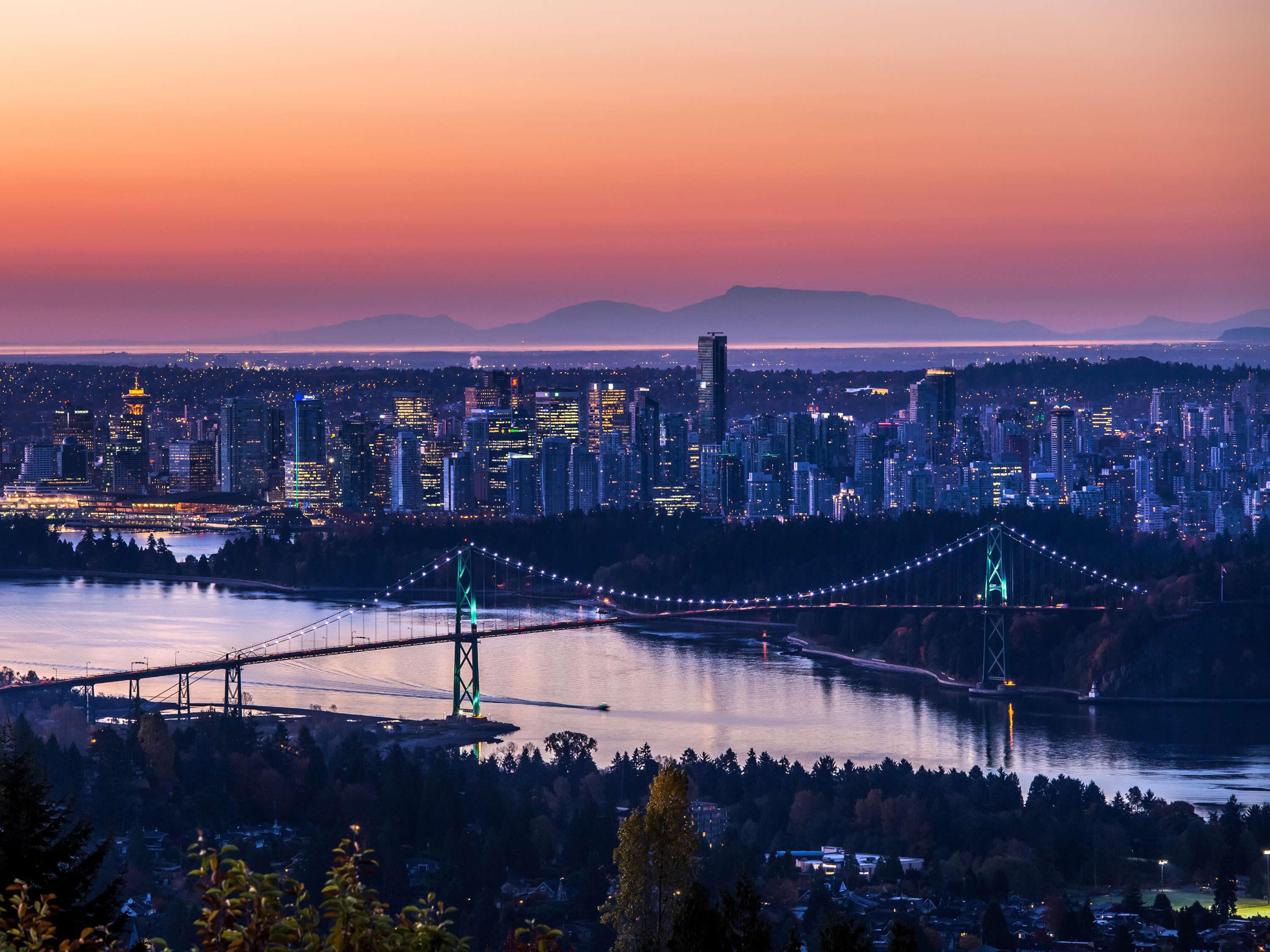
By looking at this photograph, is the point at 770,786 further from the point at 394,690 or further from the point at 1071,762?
the point at 394,690

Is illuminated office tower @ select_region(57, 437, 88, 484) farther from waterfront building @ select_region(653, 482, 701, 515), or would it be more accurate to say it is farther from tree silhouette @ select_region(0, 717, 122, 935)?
tree silhouette @ select_region(0, 717, 122, 935)

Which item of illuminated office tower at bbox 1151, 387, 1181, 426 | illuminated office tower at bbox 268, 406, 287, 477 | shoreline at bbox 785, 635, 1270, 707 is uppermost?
illuminated office tower at bbox 1151, 387, 1181, 426

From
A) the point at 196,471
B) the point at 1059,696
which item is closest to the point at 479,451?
the point at 196,471

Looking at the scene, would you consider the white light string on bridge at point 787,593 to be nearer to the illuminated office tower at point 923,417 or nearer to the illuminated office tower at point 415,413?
the illuminated office tower at point 923,417

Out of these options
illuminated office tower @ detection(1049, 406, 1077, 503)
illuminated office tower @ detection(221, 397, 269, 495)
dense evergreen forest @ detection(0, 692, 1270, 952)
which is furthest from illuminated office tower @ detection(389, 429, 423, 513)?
dense evergreen forest @ detection(0, 692, 1270, 952)

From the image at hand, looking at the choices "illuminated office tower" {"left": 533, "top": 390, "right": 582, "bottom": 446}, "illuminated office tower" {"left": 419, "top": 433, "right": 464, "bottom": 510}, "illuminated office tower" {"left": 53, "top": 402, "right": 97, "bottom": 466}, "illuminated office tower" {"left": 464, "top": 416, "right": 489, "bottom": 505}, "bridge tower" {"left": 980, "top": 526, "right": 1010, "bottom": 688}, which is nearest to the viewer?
"bridge tower" {"left": 980, "top": 526, "right": 1010, "bottom": 688}

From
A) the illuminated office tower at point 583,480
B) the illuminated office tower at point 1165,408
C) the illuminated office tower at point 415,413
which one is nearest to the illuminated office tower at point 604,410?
the illuminated office tower at point 415,413
